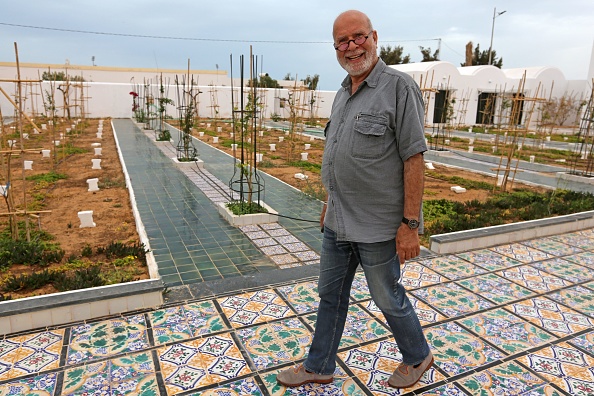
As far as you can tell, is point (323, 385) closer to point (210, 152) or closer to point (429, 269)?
point (429, 269)

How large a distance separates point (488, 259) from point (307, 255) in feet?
5.60

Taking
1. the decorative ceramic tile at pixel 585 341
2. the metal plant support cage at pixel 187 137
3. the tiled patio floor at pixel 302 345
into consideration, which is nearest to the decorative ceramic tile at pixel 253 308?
the tiled patio floor at pixel 302 345

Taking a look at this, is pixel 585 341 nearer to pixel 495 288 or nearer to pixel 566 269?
pixel 495 288

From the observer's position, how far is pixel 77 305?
9.14 ft

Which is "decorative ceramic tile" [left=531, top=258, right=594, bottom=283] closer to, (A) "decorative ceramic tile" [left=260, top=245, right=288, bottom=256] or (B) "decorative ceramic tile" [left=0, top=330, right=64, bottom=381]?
(A) "decorative ceramic tile" [left=260, top=245, right=288, bottom=256]

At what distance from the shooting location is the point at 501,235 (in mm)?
4555

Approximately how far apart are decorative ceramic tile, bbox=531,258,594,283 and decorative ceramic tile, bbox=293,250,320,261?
1.99 m

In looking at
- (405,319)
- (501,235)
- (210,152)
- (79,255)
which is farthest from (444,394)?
(210,152)

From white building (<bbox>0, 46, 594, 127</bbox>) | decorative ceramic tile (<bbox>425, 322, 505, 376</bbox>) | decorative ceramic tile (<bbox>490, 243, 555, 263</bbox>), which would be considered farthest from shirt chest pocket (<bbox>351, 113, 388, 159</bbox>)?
white building (<bbox>0, 46, 594, 127</bbox>)

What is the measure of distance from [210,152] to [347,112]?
9.75 meters

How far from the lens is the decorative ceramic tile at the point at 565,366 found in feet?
7.46

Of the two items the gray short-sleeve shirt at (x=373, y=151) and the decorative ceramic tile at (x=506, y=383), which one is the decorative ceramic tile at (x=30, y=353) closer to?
the gray short-sleeve shirt at (x=373, y=151)

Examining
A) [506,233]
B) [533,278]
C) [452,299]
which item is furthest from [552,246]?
[452,299]

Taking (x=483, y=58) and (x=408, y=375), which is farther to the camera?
(x=483, y=58)
